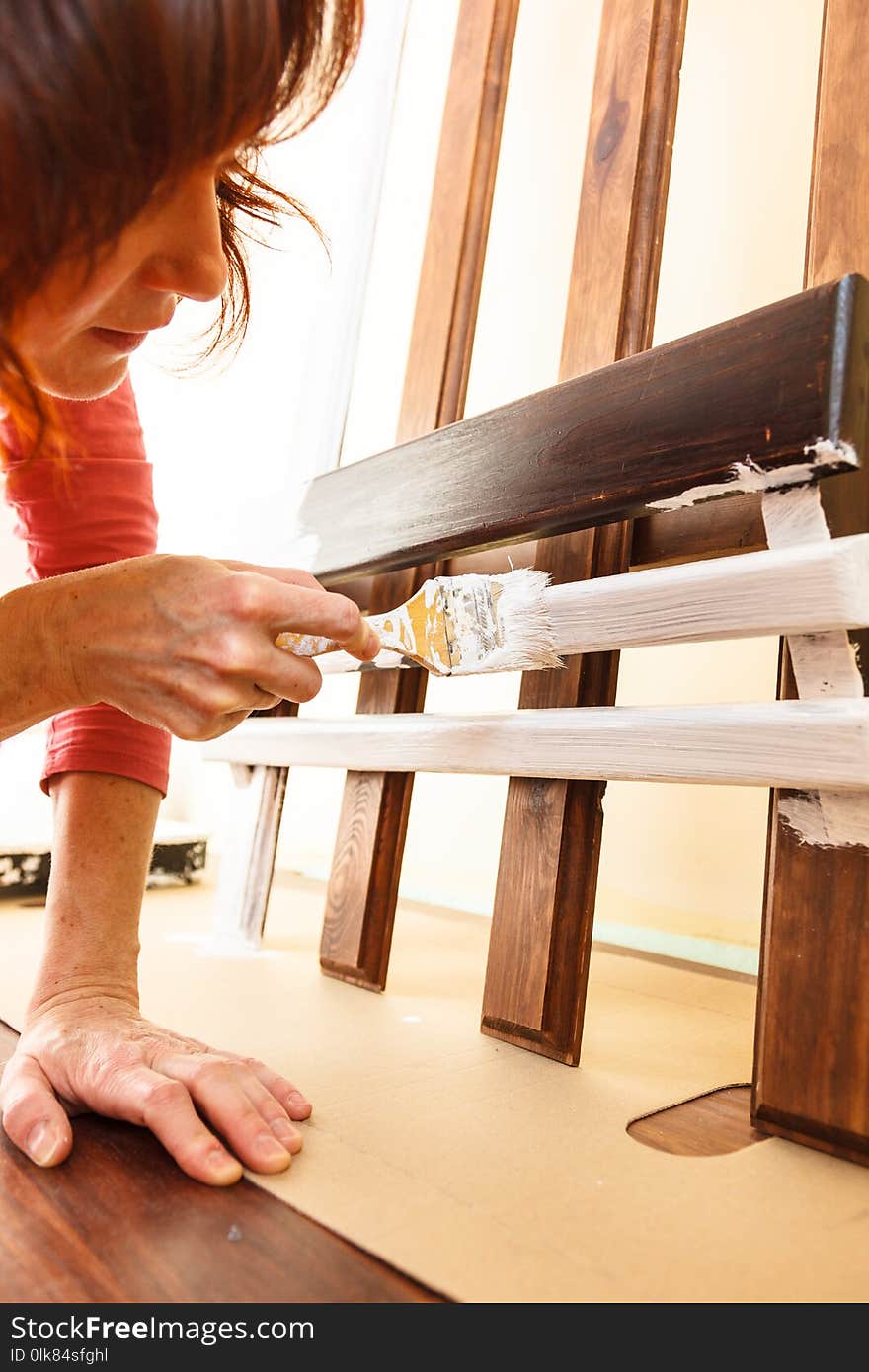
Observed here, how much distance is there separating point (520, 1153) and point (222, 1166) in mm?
180

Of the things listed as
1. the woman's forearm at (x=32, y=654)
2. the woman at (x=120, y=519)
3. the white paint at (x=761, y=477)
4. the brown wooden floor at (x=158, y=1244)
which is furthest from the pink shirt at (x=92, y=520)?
the white paint at (x=761, y=477)

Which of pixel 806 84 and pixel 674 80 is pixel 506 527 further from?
pixel 806 84

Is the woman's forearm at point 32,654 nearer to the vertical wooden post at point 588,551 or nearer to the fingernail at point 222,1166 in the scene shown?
the fingernail at point 222,1166

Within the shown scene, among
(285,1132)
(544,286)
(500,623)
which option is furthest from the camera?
(544,286)

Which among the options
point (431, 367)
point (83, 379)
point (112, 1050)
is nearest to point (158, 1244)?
point (112, 1050)

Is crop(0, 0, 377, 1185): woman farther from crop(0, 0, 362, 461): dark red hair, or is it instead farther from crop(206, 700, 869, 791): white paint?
crop(206, 700, 869, 791): white paint

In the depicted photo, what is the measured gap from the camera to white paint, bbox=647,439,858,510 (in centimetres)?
60

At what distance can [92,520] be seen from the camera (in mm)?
802

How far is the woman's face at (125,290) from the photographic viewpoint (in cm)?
42

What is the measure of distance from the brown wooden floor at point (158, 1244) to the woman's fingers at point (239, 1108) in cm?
2

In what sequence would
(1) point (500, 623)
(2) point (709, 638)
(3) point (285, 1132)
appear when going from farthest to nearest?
(1) point (500, 623) < (2) point (709, 638) < (3) point (285, 1132)

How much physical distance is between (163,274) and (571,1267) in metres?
0.52

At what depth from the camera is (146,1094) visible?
556mm

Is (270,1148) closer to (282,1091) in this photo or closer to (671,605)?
(282,1091)
